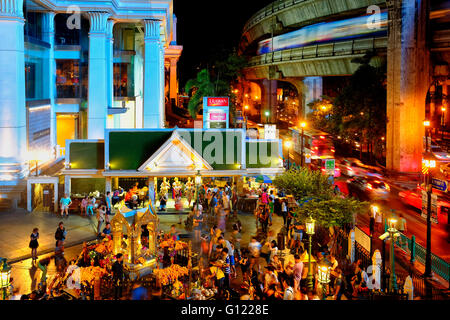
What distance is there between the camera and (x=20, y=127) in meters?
28.3

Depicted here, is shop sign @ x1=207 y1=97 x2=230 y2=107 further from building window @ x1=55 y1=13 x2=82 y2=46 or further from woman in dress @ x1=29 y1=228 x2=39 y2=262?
woman in dress @ x1=29 y1=228 x2=39 y2=262

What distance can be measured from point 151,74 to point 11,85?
45.5 ft

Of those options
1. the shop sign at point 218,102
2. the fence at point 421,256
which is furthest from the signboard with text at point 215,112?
the fence at point 421,256

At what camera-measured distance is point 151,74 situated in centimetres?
3988

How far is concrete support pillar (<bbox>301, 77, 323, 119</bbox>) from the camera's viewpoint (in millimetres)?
74750

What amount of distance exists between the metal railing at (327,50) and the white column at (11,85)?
106 ft

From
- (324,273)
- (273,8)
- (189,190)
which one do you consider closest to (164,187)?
(189,190)

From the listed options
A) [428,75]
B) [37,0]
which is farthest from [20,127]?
[428,75]

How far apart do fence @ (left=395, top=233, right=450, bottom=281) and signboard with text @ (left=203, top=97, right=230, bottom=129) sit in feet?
76.8

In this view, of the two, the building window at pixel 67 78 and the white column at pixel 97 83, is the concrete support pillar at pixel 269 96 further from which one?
the white column at pixel 97 83

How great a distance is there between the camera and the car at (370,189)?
30297 millimetres
